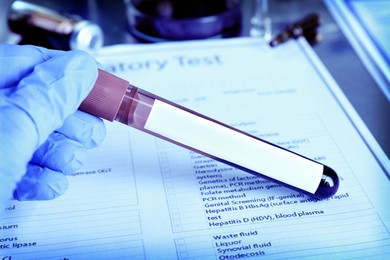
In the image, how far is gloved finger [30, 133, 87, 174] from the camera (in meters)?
0.46

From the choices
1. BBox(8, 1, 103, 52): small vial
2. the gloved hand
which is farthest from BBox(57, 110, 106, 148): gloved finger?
BBox(8, 1, 103, 52): small vial

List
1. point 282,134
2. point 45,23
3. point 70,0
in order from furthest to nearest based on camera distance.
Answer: point 70,0
point 45,23
point 282,134

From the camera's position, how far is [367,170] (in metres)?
0.50

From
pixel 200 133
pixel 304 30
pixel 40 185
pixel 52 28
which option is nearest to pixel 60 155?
pixel 40 185

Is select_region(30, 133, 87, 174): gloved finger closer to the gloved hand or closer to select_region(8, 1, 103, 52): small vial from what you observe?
the gloved hand

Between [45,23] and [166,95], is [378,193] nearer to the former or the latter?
[166,95]

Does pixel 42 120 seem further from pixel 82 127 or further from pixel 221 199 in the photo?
pixel 221 199

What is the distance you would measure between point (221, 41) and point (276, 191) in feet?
0.94

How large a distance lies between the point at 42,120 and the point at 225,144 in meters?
0.16

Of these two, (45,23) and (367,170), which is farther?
(45,23)

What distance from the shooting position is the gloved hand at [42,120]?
0.38 m

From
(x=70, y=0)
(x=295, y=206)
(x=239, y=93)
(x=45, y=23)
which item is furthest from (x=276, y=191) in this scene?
(x=70, y=0)

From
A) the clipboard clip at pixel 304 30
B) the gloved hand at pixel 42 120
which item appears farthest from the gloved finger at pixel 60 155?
the clipboard clip at pixel 304 30

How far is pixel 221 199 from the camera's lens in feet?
1.54
